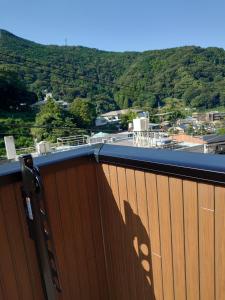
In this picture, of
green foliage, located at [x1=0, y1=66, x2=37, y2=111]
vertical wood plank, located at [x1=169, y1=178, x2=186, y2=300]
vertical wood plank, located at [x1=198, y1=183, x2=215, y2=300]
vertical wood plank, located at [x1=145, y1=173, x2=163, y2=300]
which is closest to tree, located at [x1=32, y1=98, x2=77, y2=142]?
green foliage, located at [x1=0, y1=66, x2=37, y2=111]

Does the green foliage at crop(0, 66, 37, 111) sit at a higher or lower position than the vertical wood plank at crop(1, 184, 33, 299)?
higher

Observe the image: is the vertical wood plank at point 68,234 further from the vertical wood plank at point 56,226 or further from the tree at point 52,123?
the tree at point 52,123

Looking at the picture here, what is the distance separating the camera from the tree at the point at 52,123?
1983cm

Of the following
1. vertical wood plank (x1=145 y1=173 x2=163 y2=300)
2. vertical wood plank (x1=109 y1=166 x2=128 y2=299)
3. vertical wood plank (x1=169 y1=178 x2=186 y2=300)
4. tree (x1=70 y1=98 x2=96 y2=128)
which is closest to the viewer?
vertical wood plank (x1=169 y1=178 x2=186 y2=300)

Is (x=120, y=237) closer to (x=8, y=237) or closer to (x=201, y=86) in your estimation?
(x=8, y=237)

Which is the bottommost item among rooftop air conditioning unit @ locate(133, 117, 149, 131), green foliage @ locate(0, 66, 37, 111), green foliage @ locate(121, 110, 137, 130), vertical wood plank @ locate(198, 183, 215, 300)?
green foliage @ locate(121, 110, 137, 130)

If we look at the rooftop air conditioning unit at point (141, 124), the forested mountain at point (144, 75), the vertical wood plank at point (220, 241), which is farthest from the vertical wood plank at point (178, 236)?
the forested mountain at point (144, 75)

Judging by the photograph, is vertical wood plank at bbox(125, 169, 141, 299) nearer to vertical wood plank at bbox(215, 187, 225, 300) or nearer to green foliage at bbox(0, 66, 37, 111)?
vertical wood plank at bbox(215, 187, 225, 300)

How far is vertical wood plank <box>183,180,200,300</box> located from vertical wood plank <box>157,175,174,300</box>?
91 mm

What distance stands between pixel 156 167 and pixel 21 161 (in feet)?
1.91

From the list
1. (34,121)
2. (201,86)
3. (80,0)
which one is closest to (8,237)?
(80,0)

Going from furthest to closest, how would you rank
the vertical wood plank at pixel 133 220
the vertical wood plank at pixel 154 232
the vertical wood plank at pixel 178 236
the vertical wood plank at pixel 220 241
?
the vertical wood plank at pixel 133 220 → the vertical wood plank at pixel 154 232 → the vertical wood plank at pixel 178 236 → the vertical wood plank at pixel 220 241

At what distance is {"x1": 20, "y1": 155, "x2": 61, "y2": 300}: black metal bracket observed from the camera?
1.12 meters

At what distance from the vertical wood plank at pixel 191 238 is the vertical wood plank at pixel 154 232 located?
0.16 metres
